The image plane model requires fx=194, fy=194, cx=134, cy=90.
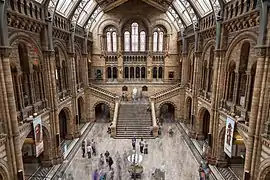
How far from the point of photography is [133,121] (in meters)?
24.7

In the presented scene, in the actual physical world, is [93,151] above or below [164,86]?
below

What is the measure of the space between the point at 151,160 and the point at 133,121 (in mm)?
7535

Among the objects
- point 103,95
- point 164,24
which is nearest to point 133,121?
point 103,95

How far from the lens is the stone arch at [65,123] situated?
2162cm

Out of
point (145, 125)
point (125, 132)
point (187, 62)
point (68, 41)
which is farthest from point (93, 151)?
point (187, 62)

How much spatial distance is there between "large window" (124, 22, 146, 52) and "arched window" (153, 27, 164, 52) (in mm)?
1726

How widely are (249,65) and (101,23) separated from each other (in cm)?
2270

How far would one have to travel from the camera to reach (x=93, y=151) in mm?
18812

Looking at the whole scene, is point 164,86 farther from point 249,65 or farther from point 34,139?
point 34,139

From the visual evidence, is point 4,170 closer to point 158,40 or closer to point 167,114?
point 167,114

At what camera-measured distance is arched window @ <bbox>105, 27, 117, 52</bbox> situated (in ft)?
99.6

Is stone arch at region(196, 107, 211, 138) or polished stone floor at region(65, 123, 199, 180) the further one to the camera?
stone arch at region(196, 107, 211, 138)

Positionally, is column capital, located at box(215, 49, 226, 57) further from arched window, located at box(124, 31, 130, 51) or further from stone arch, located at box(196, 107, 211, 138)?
arched window, located at box(124, 31, 130, 51)

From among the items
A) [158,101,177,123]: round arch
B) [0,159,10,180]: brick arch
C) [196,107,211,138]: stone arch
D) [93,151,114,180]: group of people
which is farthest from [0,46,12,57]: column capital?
[158,101,177,123]: round arch
